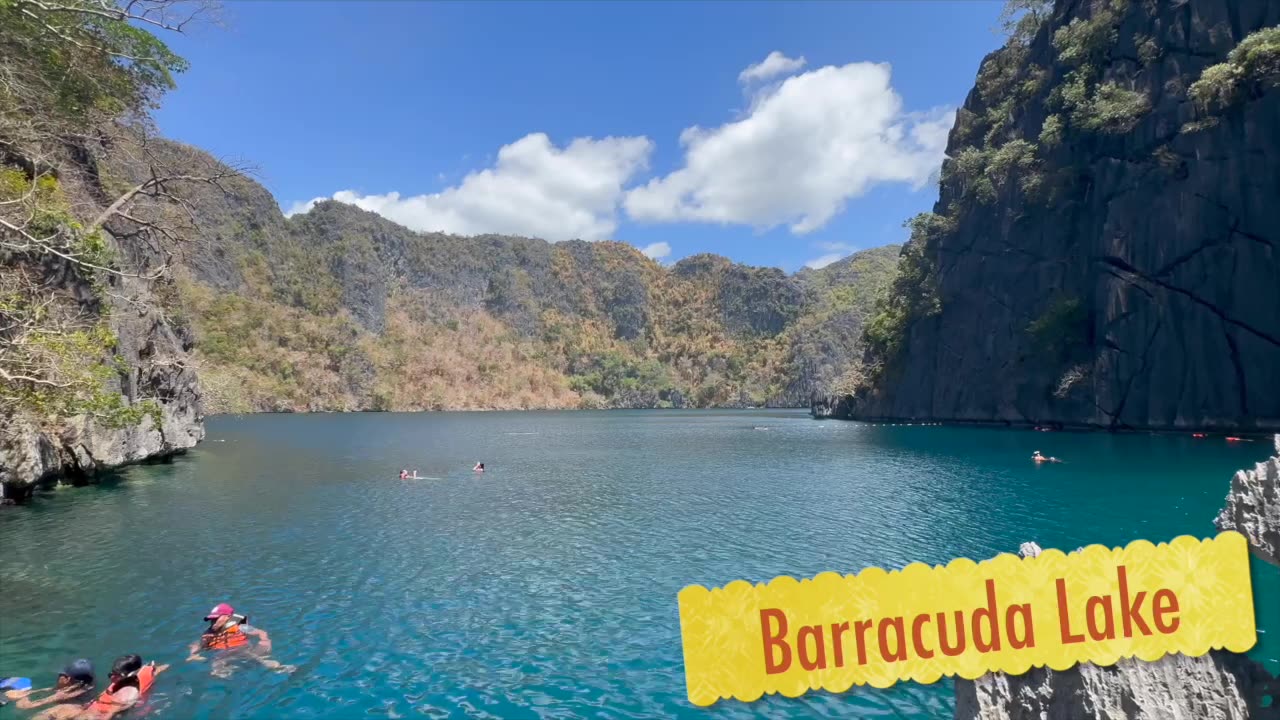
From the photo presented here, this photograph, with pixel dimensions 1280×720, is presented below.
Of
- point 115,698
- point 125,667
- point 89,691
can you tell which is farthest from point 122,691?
point 89,691

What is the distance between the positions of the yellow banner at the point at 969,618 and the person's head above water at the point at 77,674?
429 inches

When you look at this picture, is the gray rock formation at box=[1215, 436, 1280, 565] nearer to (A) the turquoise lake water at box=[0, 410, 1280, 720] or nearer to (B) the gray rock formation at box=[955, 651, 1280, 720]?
(B) the gray rock formation at box=[955, 651, 1280, 720]

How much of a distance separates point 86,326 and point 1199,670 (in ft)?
113

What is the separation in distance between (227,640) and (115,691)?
223 centimetres

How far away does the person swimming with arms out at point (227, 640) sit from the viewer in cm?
1185

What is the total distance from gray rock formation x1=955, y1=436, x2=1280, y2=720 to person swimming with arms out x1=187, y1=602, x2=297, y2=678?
11618 mm

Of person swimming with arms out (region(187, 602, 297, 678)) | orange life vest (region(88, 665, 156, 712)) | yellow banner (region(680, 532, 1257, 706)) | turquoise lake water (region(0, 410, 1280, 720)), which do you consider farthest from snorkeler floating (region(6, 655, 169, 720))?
yellow banner (region(680, 532, 1257, 706))

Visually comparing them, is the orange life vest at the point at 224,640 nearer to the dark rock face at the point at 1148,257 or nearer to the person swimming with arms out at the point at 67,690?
the person swimming with arms out at the point at 67,690

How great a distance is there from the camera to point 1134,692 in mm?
5418

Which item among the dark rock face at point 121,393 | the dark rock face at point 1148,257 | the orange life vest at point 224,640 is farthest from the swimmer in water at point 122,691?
the dark rock face at point 1148,257

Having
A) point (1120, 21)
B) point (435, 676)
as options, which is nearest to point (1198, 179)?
point (1120, 21)

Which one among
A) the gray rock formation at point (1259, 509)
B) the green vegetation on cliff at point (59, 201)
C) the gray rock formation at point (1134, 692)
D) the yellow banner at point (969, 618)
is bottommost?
the gray rock formation at point (1134, 692)

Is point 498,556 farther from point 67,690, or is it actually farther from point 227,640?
point 67,690

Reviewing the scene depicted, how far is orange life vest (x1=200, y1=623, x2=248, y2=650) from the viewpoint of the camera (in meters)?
12.1
